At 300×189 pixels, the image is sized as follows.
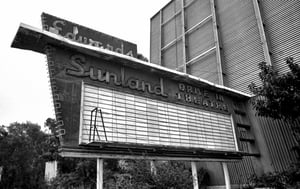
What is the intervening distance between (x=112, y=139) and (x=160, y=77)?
4328mm

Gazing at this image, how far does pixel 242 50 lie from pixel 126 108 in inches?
483

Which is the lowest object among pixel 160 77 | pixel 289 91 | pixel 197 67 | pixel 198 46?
pixel 289 91

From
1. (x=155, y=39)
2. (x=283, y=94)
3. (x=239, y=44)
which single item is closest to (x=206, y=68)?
(x=239, y=44)

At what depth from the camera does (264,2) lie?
17156 millimetres

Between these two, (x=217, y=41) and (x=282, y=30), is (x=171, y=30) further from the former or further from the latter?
(x=282, y=30)

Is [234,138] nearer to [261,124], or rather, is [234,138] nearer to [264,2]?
[261,124]

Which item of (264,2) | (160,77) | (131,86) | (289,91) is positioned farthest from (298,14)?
(131,86)

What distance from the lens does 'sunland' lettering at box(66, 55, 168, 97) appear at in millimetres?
8738

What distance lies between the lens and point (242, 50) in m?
17.8

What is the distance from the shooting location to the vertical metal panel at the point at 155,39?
26.4m

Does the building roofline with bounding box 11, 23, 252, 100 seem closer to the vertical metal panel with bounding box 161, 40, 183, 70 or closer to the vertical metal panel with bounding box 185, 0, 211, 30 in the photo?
the vertical metal panel with bounding box 161, 40, 183, 70

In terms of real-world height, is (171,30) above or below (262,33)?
above

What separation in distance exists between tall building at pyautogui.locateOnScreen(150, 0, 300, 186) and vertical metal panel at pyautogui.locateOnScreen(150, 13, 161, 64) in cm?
84

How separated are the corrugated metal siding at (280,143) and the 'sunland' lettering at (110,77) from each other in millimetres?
7395
